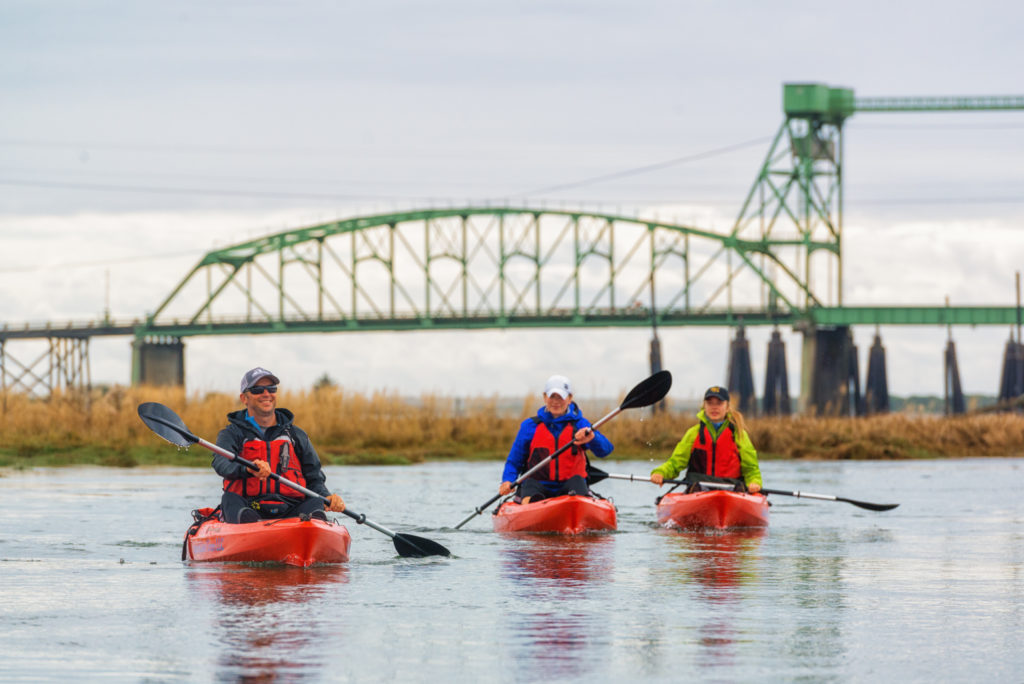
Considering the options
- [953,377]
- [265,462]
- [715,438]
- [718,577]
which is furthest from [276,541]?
[953,377]

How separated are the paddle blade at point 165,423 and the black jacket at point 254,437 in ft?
4.30

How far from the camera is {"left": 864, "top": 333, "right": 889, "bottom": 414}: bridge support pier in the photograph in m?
93.9

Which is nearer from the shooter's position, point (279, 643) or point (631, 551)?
point (279, 643)

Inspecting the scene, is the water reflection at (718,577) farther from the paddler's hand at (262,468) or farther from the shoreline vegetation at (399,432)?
the shoreline vegetation at (399,432)

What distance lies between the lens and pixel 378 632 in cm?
1109

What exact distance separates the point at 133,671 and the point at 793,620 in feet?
15.4

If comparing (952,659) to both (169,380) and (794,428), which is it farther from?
(169,380)

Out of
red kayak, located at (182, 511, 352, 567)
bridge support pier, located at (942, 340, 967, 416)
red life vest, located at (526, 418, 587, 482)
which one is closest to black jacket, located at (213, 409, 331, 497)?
red kayak, located at (182, 511, 352, 567)

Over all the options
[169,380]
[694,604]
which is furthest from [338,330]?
[694,604]

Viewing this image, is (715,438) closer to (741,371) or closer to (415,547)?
(415,547)

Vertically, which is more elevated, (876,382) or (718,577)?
(876,382)

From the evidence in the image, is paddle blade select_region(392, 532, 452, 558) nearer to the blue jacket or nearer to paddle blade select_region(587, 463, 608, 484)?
the blue jacket

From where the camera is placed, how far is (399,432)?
4066cm

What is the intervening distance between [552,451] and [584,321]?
87.5m
